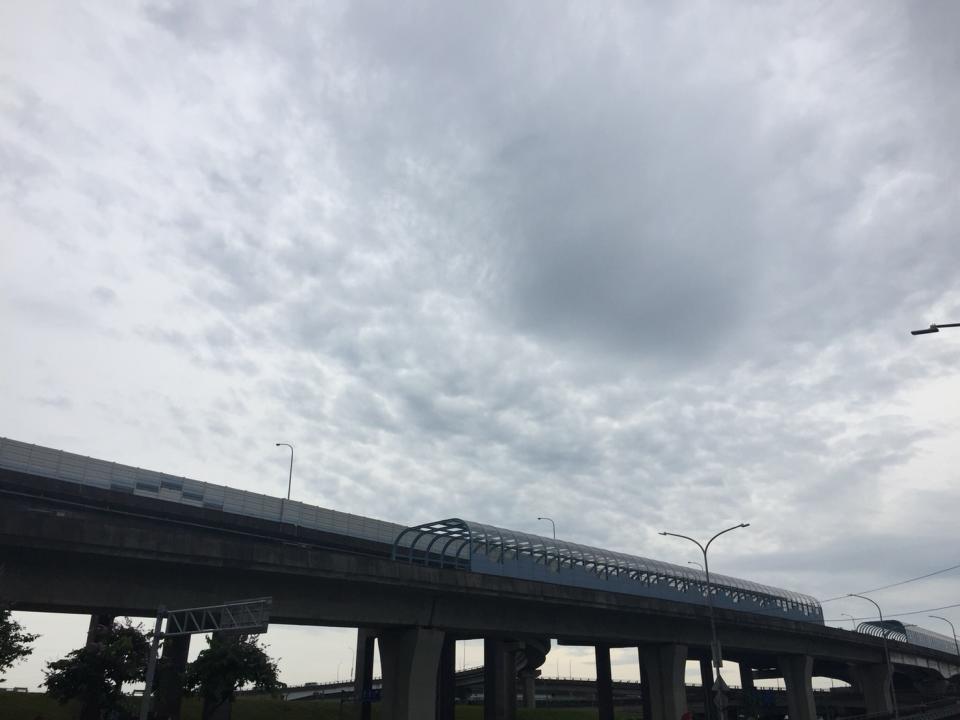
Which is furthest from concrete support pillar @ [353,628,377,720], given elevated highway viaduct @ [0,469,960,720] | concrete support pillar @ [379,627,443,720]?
concrete support pillar @ [379,627,443,720]

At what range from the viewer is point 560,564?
55.7m

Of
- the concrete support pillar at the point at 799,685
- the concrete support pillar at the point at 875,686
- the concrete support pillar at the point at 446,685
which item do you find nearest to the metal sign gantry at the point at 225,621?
the concrete support pillar at the point at 446,685

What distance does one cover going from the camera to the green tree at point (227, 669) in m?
40.1

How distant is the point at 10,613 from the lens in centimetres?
3002

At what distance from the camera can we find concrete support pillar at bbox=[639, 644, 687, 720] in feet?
195

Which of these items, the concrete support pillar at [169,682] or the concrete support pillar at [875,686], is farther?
the concrete support pillar at [875,686]

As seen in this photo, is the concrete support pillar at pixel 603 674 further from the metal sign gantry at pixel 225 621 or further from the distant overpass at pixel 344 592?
the metal sign gantry at pixel 225 621

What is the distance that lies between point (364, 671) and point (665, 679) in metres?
25.2

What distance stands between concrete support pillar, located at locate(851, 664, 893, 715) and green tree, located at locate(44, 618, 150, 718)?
3591 inches

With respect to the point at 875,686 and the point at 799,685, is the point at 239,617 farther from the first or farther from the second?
the point at 875,686

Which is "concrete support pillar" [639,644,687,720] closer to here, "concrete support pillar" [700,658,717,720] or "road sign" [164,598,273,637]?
"concrete support pillar" [700,658,717,720]

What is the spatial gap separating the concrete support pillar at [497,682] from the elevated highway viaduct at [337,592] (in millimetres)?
132

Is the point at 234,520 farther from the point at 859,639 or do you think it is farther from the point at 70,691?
the point at 859,639

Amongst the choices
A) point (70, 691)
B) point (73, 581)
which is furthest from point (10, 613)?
point (70, 691)
